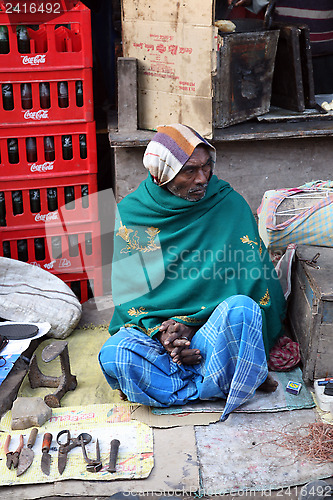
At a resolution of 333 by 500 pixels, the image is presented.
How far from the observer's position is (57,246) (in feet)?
13.8

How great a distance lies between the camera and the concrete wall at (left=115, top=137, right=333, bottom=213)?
4172 millimetres

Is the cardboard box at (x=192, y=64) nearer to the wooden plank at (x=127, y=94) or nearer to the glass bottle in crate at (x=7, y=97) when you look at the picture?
the wooden plank at (x=127, y=94)

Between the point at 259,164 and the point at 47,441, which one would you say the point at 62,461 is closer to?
the point at 47,441

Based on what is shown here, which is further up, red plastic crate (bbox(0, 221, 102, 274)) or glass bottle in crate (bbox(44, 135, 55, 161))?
glass bottle in crate (bbox(44, 135, 55, 161))

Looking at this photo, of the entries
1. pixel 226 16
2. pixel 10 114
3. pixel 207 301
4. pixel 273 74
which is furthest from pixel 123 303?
pixel 226 16

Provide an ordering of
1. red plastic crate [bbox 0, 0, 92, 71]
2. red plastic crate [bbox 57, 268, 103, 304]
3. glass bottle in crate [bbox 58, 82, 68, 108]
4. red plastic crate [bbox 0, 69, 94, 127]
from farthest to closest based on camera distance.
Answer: red plastic crate [bbox 57, 268, 103, 304]
glass bottle in crate [bbox 58, 82, 68, 108]
red plastic crate [bbox 0, 69, 94, 127]
red plastic crate [bbox 0, 0, 92, 71]

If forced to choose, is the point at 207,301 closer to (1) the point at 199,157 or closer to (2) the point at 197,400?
(2) the point at 197,400

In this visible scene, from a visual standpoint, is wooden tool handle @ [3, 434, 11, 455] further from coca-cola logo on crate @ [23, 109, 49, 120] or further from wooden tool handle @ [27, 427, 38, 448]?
coca-cola logo on crate @ [23, 109, 49, 120]

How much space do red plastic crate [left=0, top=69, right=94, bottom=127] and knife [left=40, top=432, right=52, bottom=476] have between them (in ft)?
6.56

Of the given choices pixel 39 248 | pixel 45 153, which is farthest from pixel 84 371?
pixel 45 153

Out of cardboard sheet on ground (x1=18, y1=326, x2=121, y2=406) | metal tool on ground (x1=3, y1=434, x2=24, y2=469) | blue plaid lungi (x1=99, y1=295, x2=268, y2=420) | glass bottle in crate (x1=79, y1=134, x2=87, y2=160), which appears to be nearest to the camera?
metal tool on ground (x1=3, y1=434, x2=24, y2=469)

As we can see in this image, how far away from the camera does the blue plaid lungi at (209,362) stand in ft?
9.39

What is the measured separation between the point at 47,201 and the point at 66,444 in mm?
1847

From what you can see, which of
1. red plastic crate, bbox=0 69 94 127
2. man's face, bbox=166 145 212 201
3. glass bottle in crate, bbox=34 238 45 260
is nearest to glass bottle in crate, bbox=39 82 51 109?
red plastic crate, bbox=0 69 94 127
